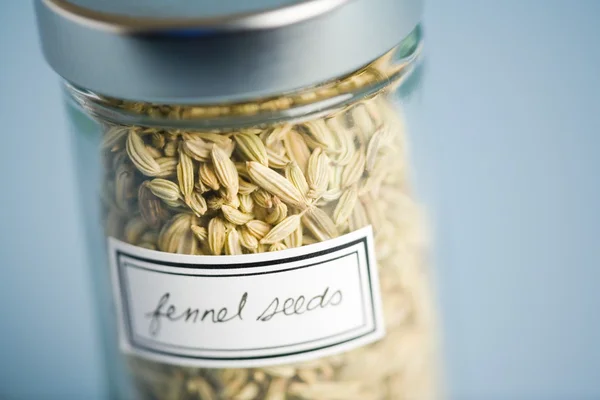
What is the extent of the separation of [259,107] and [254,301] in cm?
9

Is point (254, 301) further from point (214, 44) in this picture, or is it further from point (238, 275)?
point (214, 44)

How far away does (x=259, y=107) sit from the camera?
37 cm

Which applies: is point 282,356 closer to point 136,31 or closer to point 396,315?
point 396,315

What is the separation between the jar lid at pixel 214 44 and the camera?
34 cm

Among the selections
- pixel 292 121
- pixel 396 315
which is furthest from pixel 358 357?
pixel 292 121

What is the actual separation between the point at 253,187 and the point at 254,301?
0.06 meters

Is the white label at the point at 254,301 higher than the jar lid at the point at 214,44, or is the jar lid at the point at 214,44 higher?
the jar lid at the point at 214,44

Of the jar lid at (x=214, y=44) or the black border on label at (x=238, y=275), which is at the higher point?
the jar lid at (x=214, y=44)

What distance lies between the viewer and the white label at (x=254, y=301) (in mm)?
393

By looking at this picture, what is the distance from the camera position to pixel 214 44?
343 mm

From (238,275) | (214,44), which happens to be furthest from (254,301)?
(214,44)

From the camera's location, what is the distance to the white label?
1.29 ft

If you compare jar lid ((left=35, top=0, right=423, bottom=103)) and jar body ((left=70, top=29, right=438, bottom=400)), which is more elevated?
jar lid ((left=35, top=0, right=423, bottom=103))

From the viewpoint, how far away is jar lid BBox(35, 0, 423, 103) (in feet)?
1.13
